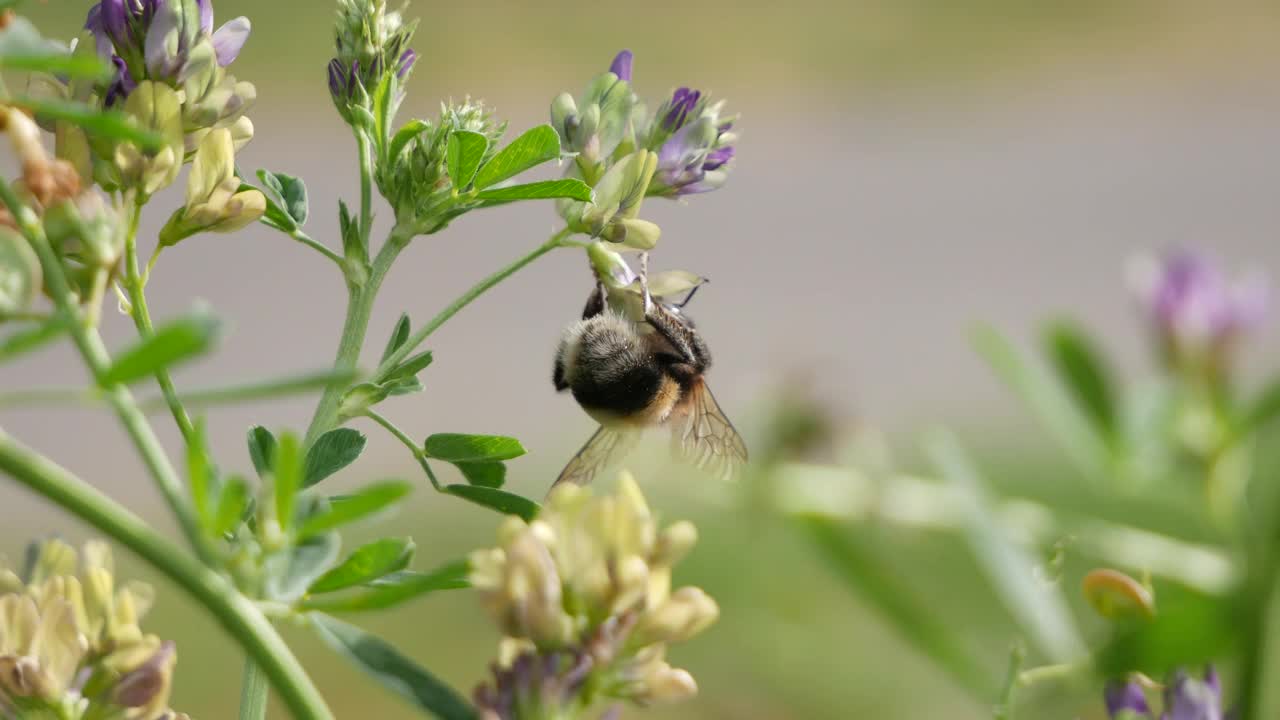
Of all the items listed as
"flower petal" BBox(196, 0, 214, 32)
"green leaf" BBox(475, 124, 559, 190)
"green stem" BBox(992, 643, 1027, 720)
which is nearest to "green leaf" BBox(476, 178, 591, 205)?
"green leaf" BBox(475, 124, 559, 190)

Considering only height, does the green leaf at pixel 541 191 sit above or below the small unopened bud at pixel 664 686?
above

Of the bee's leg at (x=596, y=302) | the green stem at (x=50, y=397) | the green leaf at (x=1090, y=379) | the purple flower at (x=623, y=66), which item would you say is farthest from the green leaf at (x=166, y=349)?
the green leaf at (x=1090, y=379)

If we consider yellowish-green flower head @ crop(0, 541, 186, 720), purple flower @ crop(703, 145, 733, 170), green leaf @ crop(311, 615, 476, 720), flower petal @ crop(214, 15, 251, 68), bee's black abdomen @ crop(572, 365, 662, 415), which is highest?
purple flower @ crop(703, 145, 733, 170)

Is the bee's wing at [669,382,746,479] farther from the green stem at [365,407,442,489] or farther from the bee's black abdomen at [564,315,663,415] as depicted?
the green stem at [365,407,442,489]

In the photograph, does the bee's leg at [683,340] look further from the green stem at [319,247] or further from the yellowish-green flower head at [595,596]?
the yellowish-green flower head at [595,596]

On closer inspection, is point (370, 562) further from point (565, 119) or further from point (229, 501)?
point (565, 119)

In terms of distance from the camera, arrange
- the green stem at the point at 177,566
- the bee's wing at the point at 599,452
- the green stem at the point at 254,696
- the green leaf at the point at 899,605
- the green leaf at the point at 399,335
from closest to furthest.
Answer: the green stem at the point at 177,566, the green stem at the point at 254,696, the green leaf at the point at 399,335, the green leaf at the point at 899,605, the bee's wing at the point at 599,452

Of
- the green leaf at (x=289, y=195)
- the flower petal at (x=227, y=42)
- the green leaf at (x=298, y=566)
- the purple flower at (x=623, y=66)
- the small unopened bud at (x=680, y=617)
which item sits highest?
the purple flower at (x=623, y=66)
